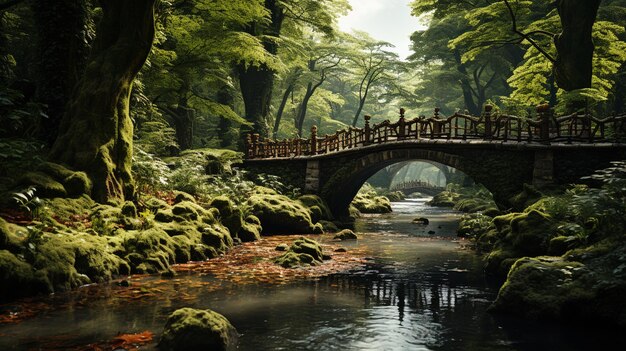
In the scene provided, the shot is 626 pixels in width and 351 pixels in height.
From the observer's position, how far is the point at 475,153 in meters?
18.6

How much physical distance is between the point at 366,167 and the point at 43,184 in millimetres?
14544

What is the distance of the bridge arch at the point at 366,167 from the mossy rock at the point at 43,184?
13792mm

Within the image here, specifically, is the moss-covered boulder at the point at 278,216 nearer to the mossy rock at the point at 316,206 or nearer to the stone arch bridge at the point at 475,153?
the mossy rock at the point at 316,206

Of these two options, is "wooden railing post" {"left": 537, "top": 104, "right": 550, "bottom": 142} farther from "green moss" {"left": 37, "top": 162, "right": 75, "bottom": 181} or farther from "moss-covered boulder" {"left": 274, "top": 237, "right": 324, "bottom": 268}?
"green moss" {"left": 37, "top": 162, "right": 75, "bottom": 181}

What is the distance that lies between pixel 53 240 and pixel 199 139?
25.0 m

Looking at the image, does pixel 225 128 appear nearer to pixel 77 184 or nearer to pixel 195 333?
pixel 77 184

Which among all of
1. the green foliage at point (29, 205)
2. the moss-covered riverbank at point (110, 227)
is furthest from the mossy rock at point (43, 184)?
the green foliage at point (29, 205)

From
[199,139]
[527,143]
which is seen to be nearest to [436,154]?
[527,143]

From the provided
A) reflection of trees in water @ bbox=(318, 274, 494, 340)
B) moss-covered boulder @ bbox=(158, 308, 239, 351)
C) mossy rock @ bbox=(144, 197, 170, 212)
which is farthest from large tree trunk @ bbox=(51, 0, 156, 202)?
moss-covered boulder @ bbox=(158, 308, 239, 351)

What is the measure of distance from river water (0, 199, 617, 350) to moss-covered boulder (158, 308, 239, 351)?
0.28 meters

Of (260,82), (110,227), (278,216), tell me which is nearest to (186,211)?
(110,227)

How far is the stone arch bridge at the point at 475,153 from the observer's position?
632 inches

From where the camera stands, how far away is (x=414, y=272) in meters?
11.4

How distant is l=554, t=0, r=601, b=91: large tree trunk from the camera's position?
17938mm
